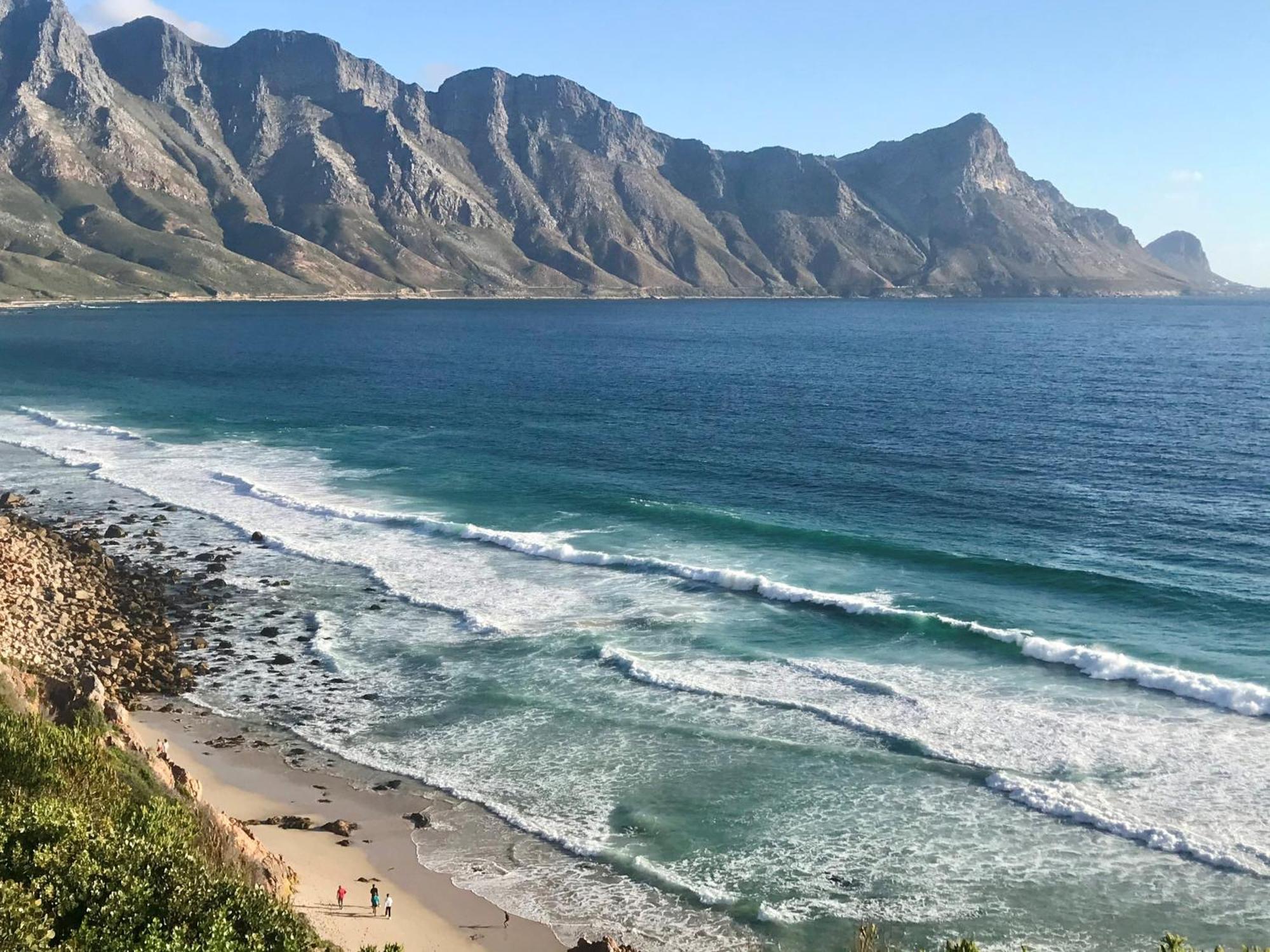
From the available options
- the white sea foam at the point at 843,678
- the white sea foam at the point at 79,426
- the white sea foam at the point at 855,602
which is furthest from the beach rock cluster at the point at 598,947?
the white sea foam at the point at 79,426

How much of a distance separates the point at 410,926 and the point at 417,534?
133 feet

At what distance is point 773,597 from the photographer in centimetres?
5475

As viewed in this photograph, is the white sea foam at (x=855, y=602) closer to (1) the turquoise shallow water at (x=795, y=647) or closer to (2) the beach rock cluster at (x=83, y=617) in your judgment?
(1) the turquoise shallow water at (x=795, y=647)

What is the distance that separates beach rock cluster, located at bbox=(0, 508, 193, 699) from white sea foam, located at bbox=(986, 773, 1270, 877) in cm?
3455

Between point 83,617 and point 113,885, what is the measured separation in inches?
1337

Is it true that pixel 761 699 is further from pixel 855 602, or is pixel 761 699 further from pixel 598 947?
pixel 598 947

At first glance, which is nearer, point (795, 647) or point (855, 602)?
point (795, 647)

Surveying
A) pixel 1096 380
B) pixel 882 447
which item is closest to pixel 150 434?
pixel 882 447

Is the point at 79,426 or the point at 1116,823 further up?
the point at 79,426

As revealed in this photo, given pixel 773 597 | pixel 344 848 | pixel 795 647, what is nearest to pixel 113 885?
pixel 344 848

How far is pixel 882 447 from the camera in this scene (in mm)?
90438

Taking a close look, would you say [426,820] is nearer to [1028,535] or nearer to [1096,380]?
[1028,535]

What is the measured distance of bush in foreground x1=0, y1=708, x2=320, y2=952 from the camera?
19281mm

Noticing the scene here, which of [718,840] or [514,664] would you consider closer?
[718,840]
